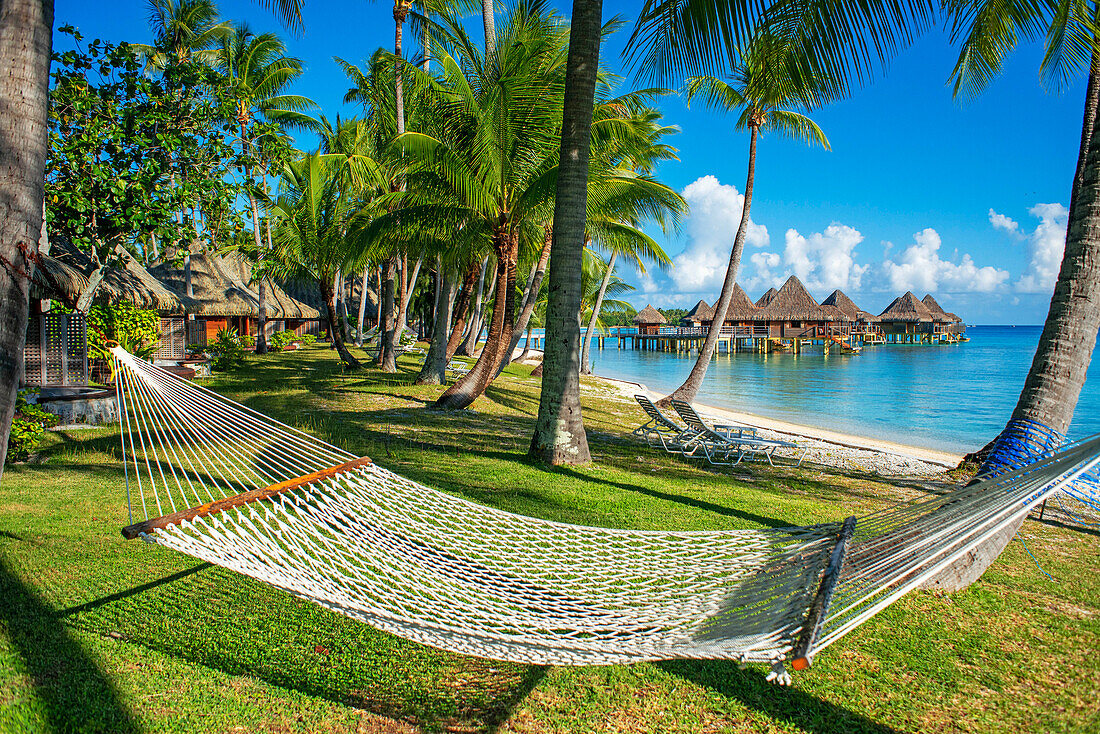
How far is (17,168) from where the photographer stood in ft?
7.13

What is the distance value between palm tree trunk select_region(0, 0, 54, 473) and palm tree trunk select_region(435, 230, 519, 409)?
585cm

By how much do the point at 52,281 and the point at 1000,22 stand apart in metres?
6.39

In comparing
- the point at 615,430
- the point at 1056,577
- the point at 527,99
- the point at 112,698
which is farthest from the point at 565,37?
the point at 112,698

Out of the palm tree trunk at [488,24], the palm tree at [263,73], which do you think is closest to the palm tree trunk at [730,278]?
the palm tree trunk at [488,24]

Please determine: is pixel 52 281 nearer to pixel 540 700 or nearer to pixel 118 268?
pixel 540 700

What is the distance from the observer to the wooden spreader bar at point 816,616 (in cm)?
148

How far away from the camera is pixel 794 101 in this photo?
9734 mm

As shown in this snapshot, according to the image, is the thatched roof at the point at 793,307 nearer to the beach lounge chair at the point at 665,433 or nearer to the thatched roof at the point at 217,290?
the thatched roof at the point at 217,290

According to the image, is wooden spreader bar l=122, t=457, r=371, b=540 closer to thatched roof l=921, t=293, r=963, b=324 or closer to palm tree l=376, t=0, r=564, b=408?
palm tree l=376, t=0, r=564, b=408

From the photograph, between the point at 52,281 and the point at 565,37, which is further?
the point at 565,37

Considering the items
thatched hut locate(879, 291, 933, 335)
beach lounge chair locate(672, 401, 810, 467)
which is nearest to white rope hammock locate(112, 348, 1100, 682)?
beach lounge chair locate(672, 401, 810, 467)

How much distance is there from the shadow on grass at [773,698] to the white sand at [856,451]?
5270 mm

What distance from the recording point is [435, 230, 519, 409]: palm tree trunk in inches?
314

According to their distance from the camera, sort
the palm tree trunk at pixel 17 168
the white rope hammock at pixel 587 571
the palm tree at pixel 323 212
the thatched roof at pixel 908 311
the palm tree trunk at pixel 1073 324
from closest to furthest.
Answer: the white rope hammock at pixel 587 571, the palm tree trunk at pixel 17 168, the palm tree trunk at pixel 1073 324, the palm tree at pixel 323 212, the thatched roof at pixel 908 311
